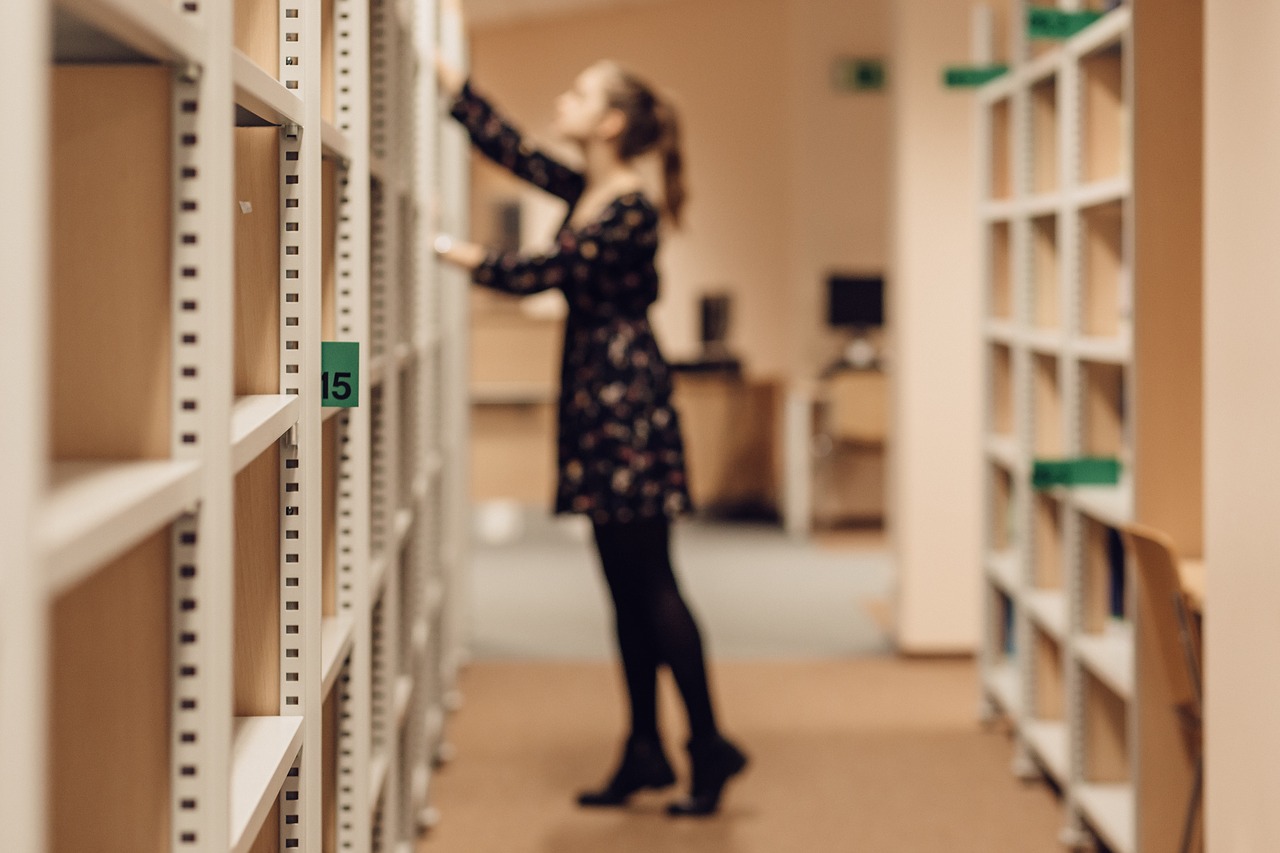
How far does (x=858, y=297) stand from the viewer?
7492mm

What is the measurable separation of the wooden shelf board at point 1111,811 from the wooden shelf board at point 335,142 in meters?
1.79

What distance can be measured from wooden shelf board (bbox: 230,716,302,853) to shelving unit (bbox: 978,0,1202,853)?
5.57 ft

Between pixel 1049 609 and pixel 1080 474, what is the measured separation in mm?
553

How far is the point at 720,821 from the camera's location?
3197 millimetres

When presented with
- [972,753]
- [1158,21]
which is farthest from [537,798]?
[1158,21]

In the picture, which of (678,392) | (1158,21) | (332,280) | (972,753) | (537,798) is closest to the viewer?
(332,280)

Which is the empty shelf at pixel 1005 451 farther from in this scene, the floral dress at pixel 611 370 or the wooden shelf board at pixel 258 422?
the wooden shelf board at pixel 258 422

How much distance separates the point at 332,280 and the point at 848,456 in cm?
586

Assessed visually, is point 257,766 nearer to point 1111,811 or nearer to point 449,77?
point 1111,811

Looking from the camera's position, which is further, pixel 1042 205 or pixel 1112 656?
pixel 1042 205

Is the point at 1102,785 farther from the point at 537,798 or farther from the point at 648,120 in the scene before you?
the point at 648,120

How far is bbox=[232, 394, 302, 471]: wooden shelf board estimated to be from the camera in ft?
3.84

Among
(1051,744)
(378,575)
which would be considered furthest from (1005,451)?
(378,575)

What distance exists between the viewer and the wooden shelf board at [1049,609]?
3234mm
